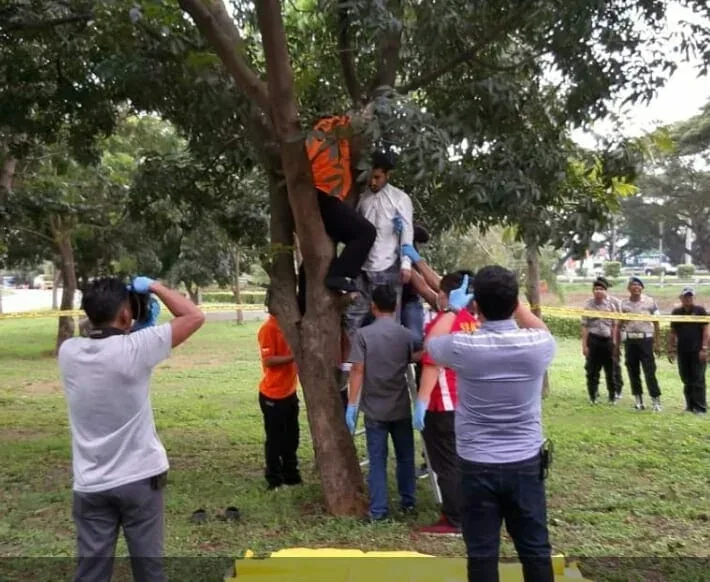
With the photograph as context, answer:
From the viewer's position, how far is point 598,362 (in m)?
10.9

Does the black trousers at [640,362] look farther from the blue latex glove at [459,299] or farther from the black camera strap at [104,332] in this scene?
the black camera strap at [104,332]

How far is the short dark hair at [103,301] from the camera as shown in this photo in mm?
3268

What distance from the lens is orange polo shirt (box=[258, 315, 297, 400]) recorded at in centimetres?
630

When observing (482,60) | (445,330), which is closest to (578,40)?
(482,60)

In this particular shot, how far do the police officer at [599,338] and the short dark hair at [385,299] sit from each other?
19.5ft

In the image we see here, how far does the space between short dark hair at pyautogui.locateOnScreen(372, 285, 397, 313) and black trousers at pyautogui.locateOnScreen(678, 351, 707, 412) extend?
629cm

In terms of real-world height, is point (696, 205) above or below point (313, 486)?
above

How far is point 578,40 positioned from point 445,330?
101 inches

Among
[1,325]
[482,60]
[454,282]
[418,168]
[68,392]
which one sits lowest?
[1,325]

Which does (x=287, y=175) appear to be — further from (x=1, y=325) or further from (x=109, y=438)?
(x=1, y=325)

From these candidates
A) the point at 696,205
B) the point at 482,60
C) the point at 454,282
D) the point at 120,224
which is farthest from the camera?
the point at 696,205

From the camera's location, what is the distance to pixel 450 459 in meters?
5.20

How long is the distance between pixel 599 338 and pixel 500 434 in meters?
7.73

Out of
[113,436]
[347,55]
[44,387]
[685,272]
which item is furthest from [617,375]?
[685,272]
